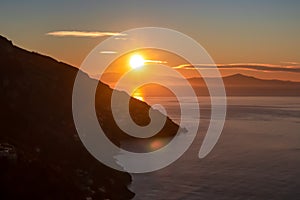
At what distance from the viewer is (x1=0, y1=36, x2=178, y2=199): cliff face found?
45.8 m

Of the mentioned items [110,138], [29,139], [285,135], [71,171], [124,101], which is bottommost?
[71,171]

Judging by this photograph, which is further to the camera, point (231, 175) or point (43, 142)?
point (231, 175)

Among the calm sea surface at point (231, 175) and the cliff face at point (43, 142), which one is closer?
the cliff face at point (43, 142)

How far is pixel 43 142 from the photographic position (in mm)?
63375

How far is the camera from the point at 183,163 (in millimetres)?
83812

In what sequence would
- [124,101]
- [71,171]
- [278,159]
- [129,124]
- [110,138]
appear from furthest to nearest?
1. [124,101]
2. [129,124]
3. [110,138]
4. [278,159]
5. [71,171]

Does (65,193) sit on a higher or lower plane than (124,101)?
lower

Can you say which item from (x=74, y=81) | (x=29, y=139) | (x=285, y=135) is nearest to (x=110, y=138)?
(x=74, y=81)

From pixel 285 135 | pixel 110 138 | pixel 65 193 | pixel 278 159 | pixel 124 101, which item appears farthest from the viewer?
pixel 124 101

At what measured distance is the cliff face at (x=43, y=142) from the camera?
4578 cm

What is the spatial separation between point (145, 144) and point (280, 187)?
61081mm

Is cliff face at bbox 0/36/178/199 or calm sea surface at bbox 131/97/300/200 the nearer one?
cliff face at bbox 0/36/178/199

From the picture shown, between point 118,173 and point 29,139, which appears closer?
point 29,139

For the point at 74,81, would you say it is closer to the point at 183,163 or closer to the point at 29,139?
the point at 183,163
